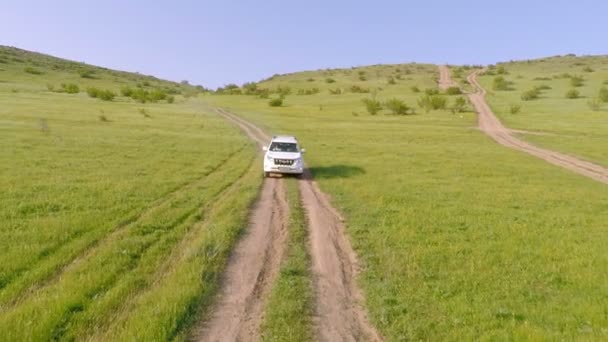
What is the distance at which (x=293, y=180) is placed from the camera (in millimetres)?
20281

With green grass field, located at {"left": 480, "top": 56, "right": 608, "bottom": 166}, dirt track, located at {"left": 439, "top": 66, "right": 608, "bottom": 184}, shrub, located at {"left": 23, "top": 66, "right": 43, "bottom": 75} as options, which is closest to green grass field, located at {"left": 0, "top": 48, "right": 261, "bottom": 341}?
dirt track, located at {"left": 439, "top": 66, "right": 608, "bottom": 184}

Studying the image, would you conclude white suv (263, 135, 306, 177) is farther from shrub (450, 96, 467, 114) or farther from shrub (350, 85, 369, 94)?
shrub (350, 85, 369, 94)

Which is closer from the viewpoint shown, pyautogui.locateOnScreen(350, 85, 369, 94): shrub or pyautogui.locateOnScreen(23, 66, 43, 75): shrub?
pyautogui.locateOnScreen(350, 85, 369, 94): shrub

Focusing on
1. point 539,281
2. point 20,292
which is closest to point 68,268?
point 20,292

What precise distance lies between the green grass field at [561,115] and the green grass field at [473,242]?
7648mm

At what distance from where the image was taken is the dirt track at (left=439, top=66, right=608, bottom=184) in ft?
82.5

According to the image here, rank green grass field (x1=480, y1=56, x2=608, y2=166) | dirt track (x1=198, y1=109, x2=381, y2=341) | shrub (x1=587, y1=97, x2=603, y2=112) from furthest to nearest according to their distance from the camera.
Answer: shrub (x1=587, y1=97, x2=603, y2=112), green grass field (x1=480, y1=56, x2=608, y2=166), dirt track (x1=198, y1=109, x2=381, y2=341)

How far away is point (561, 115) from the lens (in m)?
51.7

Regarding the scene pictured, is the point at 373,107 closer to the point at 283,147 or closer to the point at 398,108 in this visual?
the point at 398,108

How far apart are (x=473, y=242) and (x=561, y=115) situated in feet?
159

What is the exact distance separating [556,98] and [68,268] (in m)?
73.2

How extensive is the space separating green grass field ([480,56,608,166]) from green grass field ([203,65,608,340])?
765 centimetres

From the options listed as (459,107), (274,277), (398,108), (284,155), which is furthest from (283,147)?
(459,107)

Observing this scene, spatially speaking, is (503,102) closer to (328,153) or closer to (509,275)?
(328,153)
